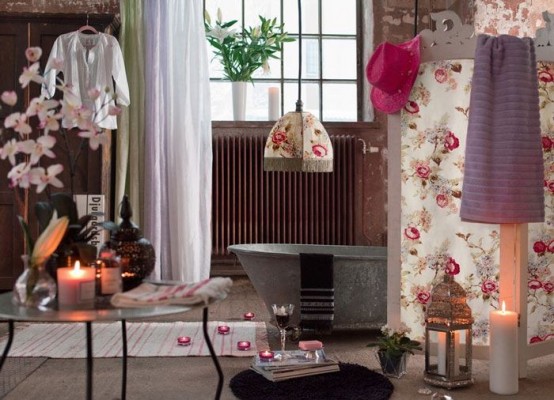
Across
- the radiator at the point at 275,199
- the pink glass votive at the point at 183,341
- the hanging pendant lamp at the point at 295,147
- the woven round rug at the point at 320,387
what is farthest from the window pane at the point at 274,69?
the woven round rug at the point at 320,387

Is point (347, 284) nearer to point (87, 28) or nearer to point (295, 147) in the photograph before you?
point (295, 147)

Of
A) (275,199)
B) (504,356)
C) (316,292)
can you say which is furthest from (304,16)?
(504,356)

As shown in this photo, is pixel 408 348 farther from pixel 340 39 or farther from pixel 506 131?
pixel 340 39

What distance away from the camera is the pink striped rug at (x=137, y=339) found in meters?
3.60

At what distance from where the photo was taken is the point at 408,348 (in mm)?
3129

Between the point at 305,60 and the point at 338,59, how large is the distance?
0.29 metres

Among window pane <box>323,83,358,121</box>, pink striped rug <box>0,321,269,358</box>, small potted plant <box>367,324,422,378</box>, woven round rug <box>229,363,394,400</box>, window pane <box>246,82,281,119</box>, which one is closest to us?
woven round rug <box>229,363,394,400</box>

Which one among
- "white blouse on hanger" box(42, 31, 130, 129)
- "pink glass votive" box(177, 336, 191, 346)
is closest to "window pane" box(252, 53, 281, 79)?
"white blouse on hanger" box(42, 31, 130, 129)

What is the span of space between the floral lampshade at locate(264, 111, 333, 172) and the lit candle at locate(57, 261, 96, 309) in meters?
1.93

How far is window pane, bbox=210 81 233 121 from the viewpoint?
247 inches

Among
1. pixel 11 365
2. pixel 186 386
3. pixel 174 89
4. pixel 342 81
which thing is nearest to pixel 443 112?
pixel 186 386

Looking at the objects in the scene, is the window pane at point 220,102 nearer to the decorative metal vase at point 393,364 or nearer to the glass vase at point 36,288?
the decorative metal vase at point 393,364

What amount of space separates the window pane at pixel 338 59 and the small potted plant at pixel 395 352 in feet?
11.9

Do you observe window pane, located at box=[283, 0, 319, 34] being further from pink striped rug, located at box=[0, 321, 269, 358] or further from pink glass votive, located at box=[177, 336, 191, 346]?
pink glass votive, located at box=[177, 336, 191, 346]
